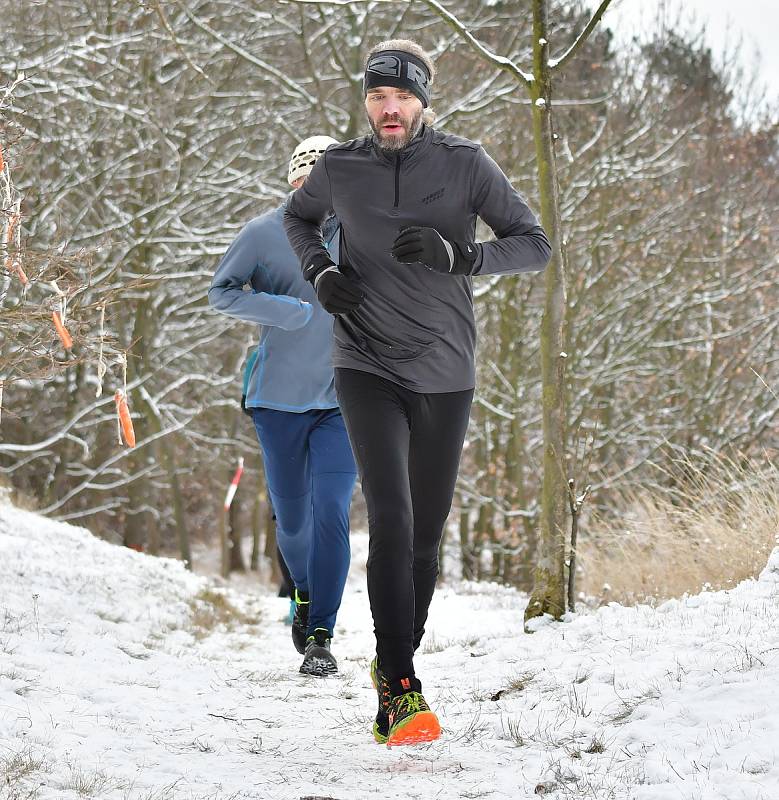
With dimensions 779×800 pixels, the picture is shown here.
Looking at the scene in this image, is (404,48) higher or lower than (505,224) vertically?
higher

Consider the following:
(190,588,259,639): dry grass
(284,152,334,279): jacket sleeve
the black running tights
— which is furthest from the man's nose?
(190,588,259,639): dry grass

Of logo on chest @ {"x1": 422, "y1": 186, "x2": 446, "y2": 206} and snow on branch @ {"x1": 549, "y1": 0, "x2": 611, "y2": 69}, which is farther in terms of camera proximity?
snow on branch @ {"x1": 549, "y1": 0, "x2": 611, "y2": 69}

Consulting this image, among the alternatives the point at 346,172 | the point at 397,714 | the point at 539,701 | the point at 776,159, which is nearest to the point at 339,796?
the point at 397,714

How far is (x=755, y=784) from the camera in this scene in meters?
2.17

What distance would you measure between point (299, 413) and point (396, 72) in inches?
72.0

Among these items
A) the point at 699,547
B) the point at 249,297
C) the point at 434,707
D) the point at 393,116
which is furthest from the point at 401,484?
the point at 699,547

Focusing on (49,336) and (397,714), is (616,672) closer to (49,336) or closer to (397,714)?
(397,714)

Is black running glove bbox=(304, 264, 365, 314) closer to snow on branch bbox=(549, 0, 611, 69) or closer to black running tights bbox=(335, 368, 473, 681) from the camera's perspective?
black running tights bbox=(335, 368, 473, 681)

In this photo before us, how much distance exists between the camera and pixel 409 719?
293 cm

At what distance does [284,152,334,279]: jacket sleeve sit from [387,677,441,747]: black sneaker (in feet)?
4.64

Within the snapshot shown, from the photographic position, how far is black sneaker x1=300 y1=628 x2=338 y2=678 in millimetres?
4441

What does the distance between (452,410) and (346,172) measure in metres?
0.89

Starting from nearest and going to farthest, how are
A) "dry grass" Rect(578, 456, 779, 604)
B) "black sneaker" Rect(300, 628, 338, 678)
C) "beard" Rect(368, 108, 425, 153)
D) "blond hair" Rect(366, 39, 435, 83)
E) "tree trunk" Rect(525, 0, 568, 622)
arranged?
"beard" Rect(368, 108, 425, 153), "blond hair" Rect(366, 39, 435, 83), "black sneaker" Rect(300, 628, 338, 678), "tree trunk" Rect(525, 0, 568, 622), "dry grass" Rect(578, 456, 779, 604)

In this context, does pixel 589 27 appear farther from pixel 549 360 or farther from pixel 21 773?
pixel 21 773
